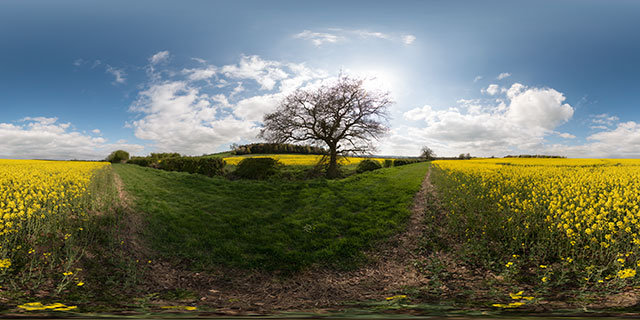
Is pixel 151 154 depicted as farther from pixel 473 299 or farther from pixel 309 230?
pixel 473 299

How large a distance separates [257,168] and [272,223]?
13595 mm

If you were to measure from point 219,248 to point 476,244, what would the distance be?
20.9 ft

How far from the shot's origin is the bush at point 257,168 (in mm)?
22953

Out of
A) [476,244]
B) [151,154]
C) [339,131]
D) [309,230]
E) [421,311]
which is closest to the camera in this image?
[421,311]

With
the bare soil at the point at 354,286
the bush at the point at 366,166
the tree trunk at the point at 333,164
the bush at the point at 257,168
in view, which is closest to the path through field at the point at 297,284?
the bare soil at the point at 354,286

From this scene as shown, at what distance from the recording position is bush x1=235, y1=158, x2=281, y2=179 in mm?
22953

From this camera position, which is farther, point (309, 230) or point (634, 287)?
point (309, 230)

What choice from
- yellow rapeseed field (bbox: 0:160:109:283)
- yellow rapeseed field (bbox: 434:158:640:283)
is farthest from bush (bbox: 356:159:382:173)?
yellow rapeseed field (bbox: 0:160:109:283)

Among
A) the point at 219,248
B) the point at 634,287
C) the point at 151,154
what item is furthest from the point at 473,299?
the point at 151,154

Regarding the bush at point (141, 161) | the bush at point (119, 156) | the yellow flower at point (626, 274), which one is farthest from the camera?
the bush at point (119, 156)

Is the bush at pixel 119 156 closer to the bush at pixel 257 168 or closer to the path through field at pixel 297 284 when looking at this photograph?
A: the bush at pixel 257 168

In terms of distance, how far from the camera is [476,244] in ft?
22.8

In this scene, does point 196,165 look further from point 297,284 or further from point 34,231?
point 297,284

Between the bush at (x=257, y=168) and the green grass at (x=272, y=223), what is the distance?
6636 millimetres
